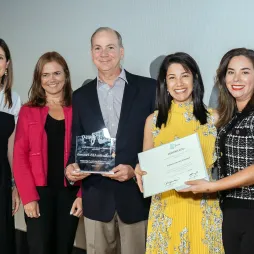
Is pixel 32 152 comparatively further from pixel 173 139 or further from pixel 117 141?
pixel 173 139

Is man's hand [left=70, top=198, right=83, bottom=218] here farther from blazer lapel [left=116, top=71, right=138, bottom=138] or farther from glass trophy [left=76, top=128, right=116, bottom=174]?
blazer lapel [left=116, top=71, right=138, bottom=138]

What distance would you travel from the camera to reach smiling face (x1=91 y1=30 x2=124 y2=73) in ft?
7.81

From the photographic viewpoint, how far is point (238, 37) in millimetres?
2484

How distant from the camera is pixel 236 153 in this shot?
1938 millimetres

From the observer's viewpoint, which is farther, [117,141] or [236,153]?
[117,141]

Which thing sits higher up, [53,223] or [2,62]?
[2,62]

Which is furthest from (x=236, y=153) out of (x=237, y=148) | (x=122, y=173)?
(x=122, y=173)

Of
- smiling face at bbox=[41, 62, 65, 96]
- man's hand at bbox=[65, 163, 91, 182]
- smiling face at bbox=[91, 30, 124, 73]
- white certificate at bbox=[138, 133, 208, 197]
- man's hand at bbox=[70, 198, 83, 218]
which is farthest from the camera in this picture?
smiling face at bbox=[41, 62, 65, 96]

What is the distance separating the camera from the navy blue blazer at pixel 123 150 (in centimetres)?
229

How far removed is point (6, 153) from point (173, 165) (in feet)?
4.25

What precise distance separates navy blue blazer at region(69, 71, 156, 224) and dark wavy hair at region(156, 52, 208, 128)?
0.56ft

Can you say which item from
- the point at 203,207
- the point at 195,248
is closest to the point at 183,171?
the point at 203,207

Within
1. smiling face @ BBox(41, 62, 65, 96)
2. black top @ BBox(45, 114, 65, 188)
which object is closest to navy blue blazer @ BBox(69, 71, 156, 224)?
black top @ BBox(45, 114, 65, 188)

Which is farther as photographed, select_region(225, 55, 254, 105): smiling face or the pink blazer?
the pink blazer
